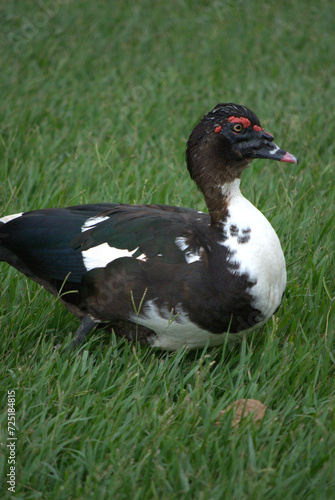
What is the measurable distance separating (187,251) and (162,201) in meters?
1.30

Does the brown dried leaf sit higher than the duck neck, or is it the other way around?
the duck neck

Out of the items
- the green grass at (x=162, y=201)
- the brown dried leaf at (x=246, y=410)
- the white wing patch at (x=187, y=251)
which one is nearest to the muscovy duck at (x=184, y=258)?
the white wing patch at (x=187, y=251)

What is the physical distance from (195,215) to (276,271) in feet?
1.85

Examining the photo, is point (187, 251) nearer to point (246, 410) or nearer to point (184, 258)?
point (184, 258)

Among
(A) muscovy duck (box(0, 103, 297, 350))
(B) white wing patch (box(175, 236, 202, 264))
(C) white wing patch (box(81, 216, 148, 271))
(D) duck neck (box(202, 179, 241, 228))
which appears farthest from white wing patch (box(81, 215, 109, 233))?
(D) duck neck (box(202, 179, 241, 228))

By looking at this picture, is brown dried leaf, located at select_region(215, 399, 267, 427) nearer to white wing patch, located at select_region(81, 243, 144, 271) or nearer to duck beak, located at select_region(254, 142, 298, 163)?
white wing patch, located at select_region(81, 243, 144, 271)

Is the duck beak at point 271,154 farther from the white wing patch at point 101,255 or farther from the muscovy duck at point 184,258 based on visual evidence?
the white wing patch at point 101,255

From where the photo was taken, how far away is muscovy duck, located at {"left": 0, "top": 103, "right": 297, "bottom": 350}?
8.37 feet

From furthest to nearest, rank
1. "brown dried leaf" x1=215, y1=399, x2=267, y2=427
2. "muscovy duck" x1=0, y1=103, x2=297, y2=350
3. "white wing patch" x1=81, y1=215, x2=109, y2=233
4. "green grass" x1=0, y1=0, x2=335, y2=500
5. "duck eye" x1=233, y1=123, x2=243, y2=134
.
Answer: "white wing patch" x1=81, y1=215, x2=109, y2=233, "duck eye" x1=233, y1=123, x2=243, y2=134, "muscovy duck" x1=0, y1=103, x2=297, y2=350, "brown dried leaf" x1=215, y1=399, x2=267, y2=427, "green grass" x1=0, y1=0, x2=335, y2=500

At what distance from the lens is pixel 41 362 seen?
2594mm

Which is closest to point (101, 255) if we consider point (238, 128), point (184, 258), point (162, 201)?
point (184, 258)

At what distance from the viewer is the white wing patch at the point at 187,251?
2615 mm

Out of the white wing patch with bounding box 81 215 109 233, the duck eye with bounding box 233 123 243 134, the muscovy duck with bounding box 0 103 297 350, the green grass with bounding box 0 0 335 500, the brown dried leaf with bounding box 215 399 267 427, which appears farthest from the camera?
the white wing patch with bounding box 81 215 109 233

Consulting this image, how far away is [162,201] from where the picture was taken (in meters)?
3.89
